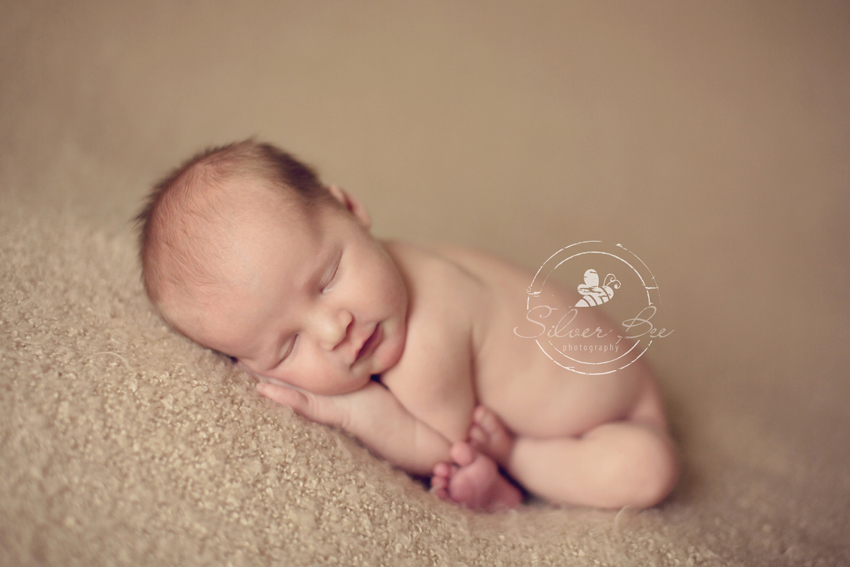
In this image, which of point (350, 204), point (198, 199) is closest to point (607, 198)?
point (350, 204)

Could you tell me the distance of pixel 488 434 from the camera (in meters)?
1.03

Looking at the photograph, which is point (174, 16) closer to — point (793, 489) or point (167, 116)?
point (167, 116)

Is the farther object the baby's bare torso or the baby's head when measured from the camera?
the baby's bare torso

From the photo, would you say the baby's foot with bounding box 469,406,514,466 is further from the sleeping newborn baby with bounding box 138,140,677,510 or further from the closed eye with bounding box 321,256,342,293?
the closed eye with bounding box 321,256,342,293

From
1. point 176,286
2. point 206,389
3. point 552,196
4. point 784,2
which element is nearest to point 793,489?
point 552,196

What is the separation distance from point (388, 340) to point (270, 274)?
230mm

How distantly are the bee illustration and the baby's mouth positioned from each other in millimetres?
352

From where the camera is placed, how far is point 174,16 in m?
1.69

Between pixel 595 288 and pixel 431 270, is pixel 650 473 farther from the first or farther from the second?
pixel 431 270

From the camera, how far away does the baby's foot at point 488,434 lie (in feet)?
3.33

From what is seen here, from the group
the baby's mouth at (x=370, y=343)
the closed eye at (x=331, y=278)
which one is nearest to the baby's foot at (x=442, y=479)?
the baby's mouth at (x=370, y=343)

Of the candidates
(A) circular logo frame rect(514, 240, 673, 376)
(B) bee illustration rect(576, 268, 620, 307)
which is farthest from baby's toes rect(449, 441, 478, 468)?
(B) bee illustration rect(576, 268, 620, 307)

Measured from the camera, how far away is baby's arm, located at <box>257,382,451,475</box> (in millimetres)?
889

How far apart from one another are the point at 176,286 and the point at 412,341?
0.39 meters
